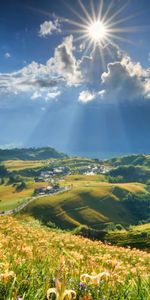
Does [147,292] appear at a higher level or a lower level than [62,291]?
lower

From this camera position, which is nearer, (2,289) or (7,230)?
(2,289)

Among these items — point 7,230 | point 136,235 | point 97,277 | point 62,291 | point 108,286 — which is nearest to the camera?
point 62,291

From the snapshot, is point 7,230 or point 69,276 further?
point 7,230

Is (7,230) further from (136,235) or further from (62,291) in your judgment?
(136,235)

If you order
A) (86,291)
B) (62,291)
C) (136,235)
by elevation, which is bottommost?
(136,235)

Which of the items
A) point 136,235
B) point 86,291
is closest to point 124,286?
point 86,291

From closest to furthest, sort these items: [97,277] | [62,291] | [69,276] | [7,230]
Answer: [62,291] → [97,277] → [69,276] → [7,230]

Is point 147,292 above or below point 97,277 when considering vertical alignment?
below

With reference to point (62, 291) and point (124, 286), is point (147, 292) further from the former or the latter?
point (62, 291)

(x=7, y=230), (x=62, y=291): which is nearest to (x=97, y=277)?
(x=62, y=291)
